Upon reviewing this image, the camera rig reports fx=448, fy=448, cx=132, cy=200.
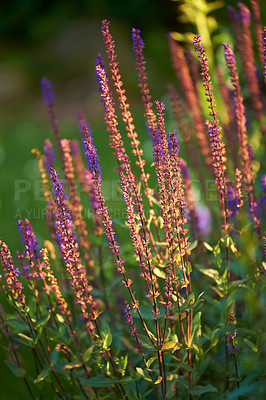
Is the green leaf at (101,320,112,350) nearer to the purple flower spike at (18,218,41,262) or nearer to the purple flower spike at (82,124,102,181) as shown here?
the purple flower spike at (18,218,41,262)

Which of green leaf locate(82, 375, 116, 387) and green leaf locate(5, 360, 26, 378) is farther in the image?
green leaf locate(5, 360, 26, 378)

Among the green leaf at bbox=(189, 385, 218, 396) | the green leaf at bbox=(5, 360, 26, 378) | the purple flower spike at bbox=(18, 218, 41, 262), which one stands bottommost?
the green leaf at bbox=(189, 385, 218, 396)

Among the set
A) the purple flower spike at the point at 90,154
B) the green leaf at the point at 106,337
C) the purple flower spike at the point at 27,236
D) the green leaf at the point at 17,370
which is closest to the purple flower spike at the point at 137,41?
the purple flower spike at the point at 90,154

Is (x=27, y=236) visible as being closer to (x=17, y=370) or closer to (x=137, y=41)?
(x=17, y=370)

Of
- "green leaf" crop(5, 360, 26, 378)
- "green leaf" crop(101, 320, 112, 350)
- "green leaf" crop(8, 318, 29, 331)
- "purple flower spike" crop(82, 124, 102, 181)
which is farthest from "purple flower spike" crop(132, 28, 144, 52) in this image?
"green leaf" crop(5, 360, 26, 378)

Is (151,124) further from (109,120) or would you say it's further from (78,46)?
(78,46)

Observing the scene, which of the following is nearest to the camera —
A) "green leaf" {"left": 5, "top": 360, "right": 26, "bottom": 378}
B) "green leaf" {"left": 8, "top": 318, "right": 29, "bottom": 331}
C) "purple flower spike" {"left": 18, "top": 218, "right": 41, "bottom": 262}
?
"purple flower spike" {"left": 18, "top": 218, "right": 41, "bottom": 262}

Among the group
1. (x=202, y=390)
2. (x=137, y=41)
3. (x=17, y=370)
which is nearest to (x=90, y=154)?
(x=137, y=41)

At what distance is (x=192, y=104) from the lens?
3527mm

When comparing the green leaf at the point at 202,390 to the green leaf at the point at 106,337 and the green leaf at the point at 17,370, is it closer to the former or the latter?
the green leaf at the point at 106,337

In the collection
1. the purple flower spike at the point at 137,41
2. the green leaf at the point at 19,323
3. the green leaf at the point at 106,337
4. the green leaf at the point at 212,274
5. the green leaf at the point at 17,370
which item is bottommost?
the green leaf at the point at 17,370

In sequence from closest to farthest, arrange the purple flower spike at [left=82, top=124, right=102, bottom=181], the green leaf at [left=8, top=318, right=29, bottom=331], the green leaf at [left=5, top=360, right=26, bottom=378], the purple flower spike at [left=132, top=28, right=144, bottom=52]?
1. the purple flower spike at [left=82, top=124, right=102, bottom=181]
2. the purple flower spike at [left=132, top=28, right=144, bottom=52]
3. the green leaf at [left=8, top=318, right=29, bottom=331]
4. the green leaf at [left=5, top=360, right=26, bottom=378]

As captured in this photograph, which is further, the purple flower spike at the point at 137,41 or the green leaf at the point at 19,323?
Result: the green leaf at the point at 19,323

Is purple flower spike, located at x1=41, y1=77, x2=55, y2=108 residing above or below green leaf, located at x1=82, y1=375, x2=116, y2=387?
above
